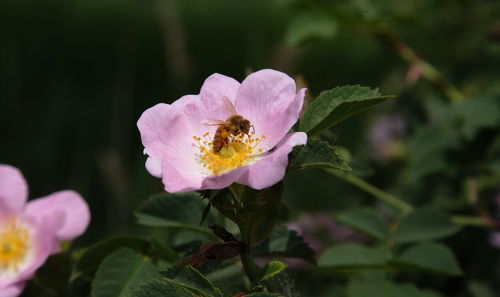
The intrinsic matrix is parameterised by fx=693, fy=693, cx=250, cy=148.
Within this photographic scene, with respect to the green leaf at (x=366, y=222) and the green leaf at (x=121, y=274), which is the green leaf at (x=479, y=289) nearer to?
the green leaf at (x=366, y=222)

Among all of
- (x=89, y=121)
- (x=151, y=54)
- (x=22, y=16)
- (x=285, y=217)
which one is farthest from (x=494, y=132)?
(x=22, y=16)

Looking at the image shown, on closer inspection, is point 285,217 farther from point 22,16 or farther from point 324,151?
point 22,16

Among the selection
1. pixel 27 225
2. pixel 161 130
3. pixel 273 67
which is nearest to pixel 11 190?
pixel 27 225

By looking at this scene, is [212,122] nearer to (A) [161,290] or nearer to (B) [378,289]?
(A) [161,290]

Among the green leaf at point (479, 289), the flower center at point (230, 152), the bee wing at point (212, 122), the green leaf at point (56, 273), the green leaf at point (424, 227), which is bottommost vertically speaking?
the green leaf at point (479, 289)

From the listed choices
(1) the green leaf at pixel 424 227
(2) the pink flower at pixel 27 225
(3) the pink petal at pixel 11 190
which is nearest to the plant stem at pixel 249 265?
(2) the pink flower at pixel 27 225
